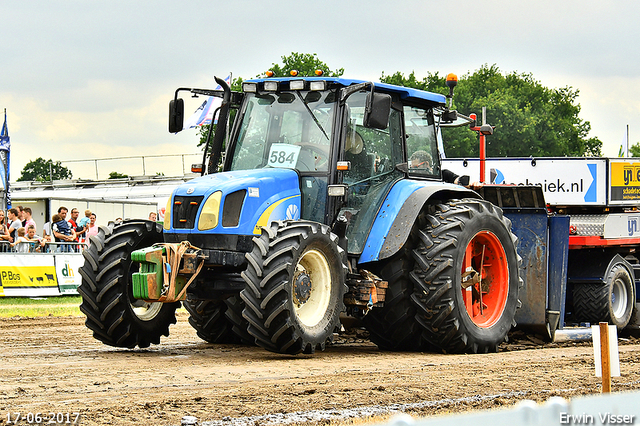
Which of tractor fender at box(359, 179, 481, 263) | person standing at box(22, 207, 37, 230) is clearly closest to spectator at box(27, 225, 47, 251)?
person standing at box(22, 207, 37, 230)

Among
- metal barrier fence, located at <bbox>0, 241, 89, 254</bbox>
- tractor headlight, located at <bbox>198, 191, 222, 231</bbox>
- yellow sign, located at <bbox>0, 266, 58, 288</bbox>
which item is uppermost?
tractor headlight, located at <bbox>198, 191, 222, 231</bbox>

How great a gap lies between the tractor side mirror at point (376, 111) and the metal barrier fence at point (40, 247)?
1108cm

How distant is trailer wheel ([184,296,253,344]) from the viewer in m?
9.65

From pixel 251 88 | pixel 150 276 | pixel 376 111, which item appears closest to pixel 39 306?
pixel 251 88

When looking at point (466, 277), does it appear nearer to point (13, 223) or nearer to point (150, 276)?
point (150, 276)

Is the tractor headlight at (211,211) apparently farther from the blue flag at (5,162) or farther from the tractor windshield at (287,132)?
the blue flag at (5,162)

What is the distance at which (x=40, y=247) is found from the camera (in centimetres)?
1798

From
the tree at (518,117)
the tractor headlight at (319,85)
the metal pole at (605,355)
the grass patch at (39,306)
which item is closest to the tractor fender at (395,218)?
the tractor headlight at (319,85)

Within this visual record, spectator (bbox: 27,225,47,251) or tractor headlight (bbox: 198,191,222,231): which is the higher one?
tractor headlight (bbox: 198,191,222,231)

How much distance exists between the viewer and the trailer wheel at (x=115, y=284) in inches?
326

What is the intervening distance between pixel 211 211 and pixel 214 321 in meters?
2.06

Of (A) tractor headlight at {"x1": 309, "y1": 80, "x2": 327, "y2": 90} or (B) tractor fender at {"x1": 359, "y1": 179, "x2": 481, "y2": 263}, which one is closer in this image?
(B) tractor fender at {"x1": 359, "y1": 179, "x2": 481, "y2": 263}

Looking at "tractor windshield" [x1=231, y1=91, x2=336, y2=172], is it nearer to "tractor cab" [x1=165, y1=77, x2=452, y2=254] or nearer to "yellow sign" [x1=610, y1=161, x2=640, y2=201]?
"tractor cab" [x1=165, y1=77, x2=452, y2=254]

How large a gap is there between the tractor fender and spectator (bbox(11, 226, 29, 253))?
1103 cm
